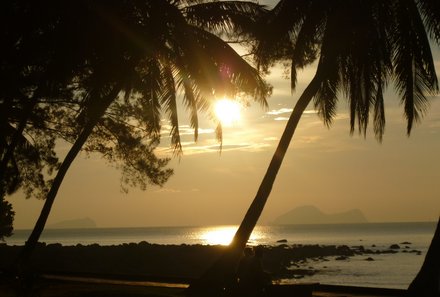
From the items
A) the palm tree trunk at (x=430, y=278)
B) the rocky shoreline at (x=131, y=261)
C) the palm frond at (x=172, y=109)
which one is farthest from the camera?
the rocky shoreline at (x=131, y=261)

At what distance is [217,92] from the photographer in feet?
58.4

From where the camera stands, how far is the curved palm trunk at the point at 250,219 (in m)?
15.1

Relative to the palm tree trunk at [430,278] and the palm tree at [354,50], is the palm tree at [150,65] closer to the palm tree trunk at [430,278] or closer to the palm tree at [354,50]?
the palm tree at [354,50]

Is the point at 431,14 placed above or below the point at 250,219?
above

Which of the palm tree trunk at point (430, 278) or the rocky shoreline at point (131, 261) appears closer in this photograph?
the palm tree trunk at point (430, 278)

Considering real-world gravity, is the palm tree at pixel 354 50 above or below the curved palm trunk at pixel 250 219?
above

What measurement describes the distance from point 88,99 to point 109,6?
16.7 ft

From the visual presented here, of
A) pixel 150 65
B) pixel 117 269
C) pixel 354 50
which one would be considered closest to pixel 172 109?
pixel 150 65

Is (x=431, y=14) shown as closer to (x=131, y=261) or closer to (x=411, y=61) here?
(x=411, y=61)

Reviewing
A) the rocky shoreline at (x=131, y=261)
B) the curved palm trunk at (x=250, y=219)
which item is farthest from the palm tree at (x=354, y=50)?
the rocky shoreline at (x=131, y=261)

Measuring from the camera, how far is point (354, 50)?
17484 millimetres

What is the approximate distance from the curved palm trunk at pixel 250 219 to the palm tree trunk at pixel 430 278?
4532mm

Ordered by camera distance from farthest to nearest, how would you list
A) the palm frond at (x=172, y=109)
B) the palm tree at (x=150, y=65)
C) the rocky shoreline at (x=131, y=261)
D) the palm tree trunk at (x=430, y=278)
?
1. the rocky shoreline at (x=131, y=261)
2. the palm frond at (x=172, y=109)
3. the palm tree at (x=150, y=65)
4. the palm tree trunk at (x=430, y=278)

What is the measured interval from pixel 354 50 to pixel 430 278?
25.1 ft
